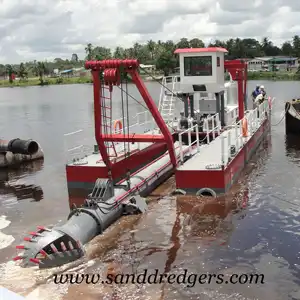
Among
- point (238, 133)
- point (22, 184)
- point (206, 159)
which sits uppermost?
point (238, 133)

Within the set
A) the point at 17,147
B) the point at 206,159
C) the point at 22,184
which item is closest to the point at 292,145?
the point at 206,159

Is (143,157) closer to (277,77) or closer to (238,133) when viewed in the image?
(238,133)

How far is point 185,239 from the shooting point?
10273 millimetres

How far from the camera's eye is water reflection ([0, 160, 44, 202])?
15.4 m

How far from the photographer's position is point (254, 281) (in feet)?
26.9

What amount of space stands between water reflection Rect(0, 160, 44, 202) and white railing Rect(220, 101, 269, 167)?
6.06 metres

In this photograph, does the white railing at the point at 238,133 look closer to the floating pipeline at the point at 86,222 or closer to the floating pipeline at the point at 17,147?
the floating pipeline at the point at 86,222

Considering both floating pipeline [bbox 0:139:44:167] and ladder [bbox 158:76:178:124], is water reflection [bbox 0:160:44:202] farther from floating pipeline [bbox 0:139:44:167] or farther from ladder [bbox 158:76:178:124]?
ladder [bbox 158:76:178:124]

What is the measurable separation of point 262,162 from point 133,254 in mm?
9930

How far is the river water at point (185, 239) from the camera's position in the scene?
800 cm

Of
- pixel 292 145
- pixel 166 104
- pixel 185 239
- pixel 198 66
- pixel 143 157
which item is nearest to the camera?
pixel 185 239

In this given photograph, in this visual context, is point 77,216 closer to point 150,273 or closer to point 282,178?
point 150,273

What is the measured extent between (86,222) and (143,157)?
6666 millimetres

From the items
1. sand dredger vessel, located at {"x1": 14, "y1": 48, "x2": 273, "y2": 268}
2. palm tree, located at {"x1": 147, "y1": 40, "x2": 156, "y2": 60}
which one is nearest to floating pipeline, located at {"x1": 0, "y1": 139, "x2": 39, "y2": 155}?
sand dredger vessel, located at {"x1": 14, "y1": 48, "x2": 273, "y2": 268}
